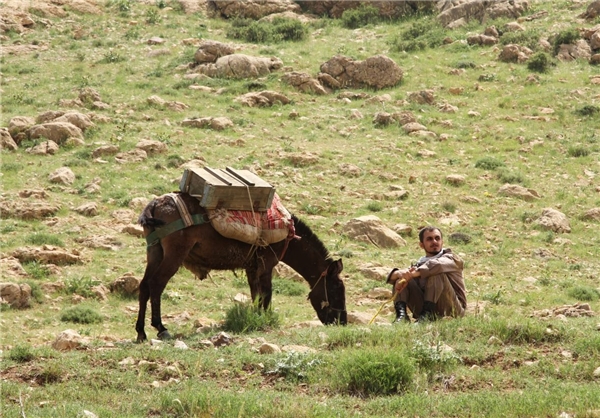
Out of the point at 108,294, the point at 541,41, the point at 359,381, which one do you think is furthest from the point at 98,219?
the point at 541,41

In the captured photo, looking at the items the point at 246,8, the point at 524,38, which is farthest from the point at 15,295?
the point at 246,8

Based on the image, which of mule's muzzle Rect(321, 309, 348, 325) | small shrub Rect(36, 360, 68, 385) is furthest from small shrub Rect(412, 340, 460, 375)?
mule's muzzle Rect(321, 309, 348, 325)

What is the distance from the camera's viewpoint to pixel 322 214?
54.2 ft

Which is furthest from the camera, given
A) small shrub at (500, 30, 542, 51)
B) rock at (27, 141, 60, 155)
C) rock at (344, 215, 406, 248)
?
small shrub at (500, 30, 542, 51)

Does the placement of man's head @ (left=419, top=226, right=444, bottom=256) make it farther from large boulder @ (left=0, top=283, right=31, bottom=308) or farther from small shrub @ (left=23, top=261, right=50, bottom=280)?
small shrub @ (left=23, top=261, right=50, bottom=280)

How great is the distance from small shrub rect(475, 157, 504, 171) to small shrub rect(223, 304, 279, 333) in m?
10.6

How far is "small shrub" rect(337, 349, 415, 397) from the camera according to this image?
663 cm

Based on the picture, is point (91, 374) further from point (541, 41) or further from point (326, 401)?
point (541, 41)

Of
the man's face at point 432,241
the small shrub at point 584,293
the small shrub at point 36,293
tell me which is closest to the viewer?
the man's face at point 432,241

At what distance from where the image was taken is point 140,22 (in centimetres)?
2986

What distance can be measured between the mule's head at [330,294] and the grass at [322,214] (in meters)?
0.27

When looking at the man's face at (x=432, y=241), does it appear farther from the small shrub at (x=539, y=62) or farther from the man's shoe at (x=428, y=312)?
the small shrub at (x=539, y=62)

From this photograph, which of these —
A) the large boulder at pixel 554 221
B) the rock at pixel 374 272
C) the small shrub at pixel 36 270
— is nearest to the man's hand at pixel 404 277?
the rock at pixel 374 272

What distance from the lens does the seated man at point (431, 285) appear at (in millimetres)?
8859
